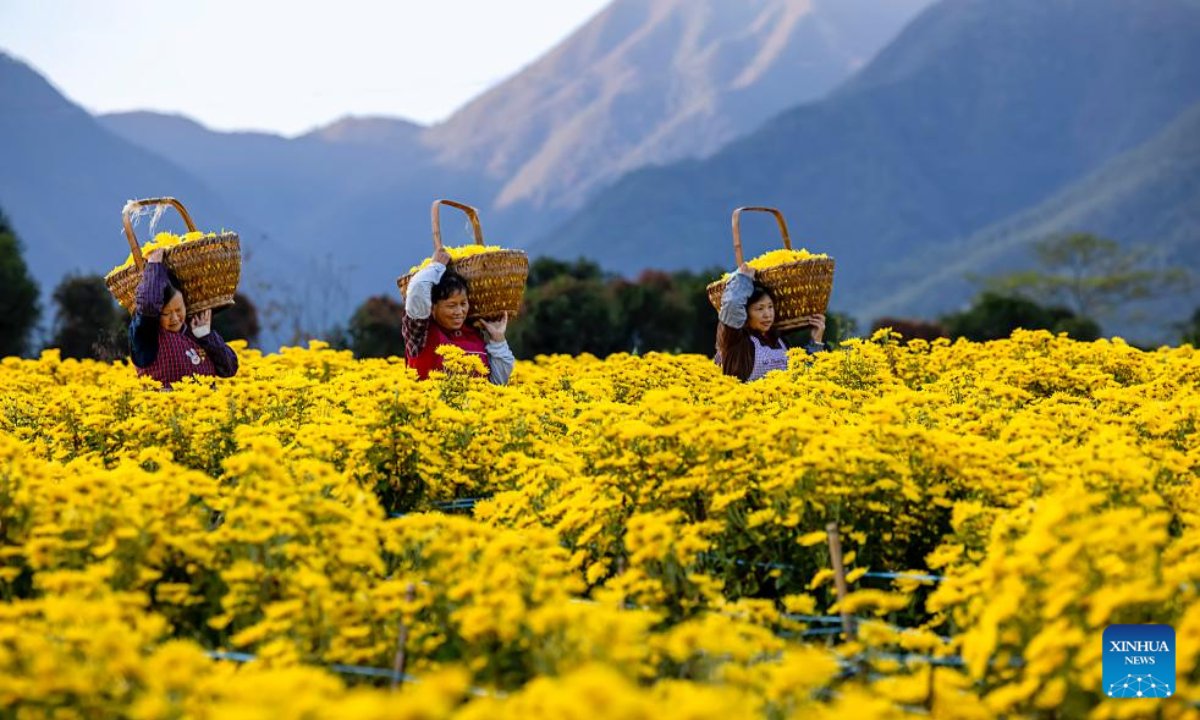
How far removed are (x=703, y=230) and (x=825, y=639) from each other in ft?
514

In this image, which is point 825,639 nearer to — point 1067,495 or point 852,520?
point 852,520

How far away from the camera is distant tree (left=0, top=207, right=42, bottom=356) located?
23.4m

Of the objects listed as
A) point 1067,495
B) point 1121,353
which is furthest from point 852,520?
point 1121,353

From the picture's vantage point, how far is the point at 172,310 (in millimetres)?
8219

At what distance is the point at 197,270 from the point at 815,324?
4029mm

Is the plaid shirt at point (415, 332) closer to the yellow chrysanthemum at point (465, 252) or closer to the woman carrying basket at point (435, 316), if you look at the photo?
the woman carrying basket at point (435, 316)

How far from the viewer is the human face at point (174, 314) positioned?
8.20 m

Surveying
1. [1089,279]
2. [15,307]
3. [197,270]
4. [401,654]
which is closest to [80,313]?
[15,307]

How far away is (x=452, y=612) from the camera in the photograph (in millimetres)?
4086

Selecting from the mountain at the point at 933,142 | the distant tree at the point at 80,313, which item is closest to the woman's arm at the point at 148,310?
the distant tree at the point at 80,313

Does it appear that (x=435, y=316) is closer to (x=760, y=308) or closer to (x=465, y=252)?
(x=465, y=252)

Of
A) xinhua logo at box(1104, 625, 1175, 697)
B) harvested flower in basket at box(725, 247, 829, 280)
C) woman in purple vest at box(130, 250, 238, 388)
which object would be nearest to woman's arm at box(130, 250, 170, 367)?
woman in purple vest at box(130, 250, 238, 388)

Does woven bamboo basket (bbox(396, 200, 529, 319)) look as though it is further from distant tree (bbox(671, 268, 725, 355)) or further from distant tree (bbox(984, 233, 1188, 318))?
distant tree (bbox(984, 233, 1188, 318))

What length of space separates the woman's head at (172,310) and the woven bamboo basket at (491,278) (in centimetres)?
135
